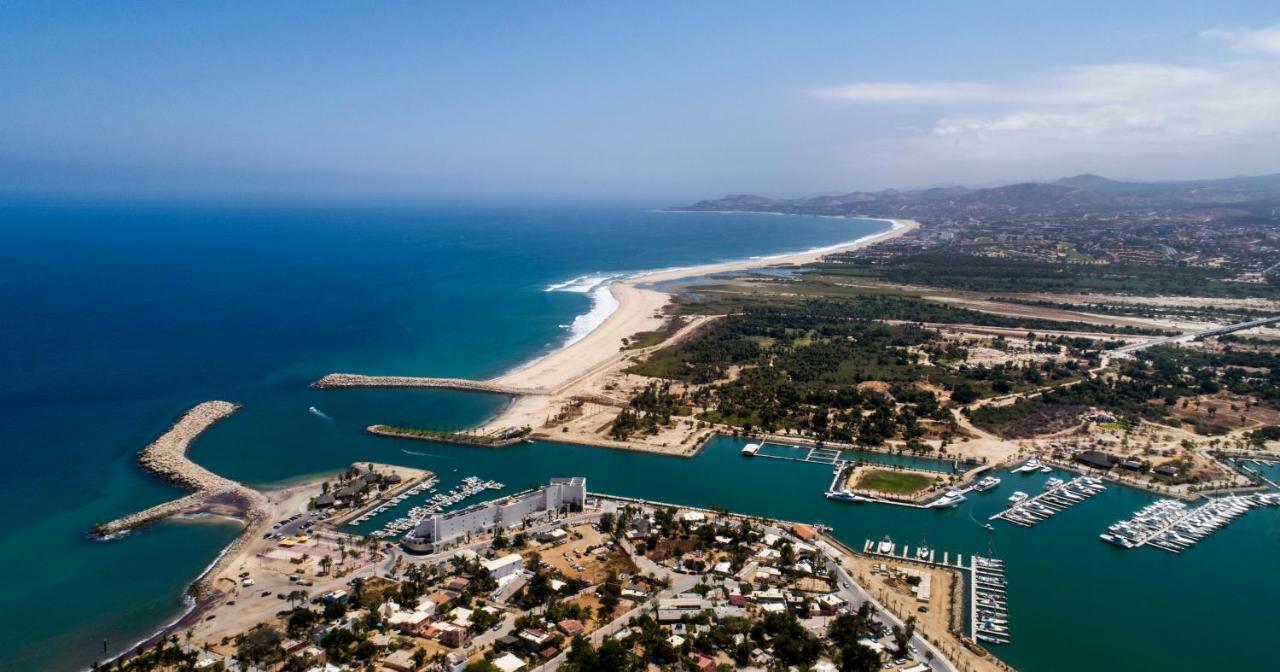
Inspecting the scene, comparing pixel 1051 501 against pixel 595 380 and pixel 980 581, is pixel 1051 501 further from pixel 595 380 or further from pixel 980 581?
pixel 595 380

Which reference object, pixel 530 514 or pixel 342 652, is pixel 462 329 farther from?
pixel 342 652

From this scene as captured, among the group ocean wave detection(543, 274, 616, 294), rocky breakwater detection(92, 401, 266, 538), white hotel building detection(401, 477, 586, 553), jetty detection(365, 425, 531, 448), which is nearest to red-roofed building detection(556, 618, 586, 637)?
white hotel building detection(401, 477, 586, 553)

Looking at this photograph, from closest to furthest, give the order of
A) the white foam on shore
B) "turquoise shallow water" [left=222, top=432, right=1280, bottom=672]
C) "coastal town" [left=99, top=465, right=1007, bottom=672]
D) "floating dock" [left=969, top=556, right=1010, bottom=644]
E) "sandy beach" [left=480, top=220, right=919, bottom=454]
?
"coastal town" [left=99, top=465, right=1007, bottom=672], "floating dock" [left=969, top=556, right=1010, bottom=644], "turquoise shallow water" [left=222, top=432, right=1280, bottom=672], "sandy beach" [left=480, top=220, right=919, bottom=454], the white foam on shore

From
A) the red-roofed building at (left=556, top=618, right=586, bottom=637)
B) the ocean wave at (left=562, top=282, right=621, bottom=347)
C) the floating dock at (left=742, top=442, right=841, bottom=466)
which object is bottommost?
the floating dock at (left=742, top=442, right=841, bottom=466)

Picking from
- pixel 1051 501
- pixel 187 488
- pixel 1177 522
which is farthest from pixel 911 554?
pixel 187 488

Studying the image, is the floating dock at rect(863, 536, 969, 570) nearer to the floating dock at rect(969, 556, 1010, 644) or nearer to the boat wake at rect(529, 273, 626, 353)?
Result: the floating dock at rect(969, 556, 1010, 644)

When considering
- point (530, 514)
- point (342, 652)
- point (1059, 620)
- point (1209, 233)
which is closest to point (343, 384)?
point (530, 514)
